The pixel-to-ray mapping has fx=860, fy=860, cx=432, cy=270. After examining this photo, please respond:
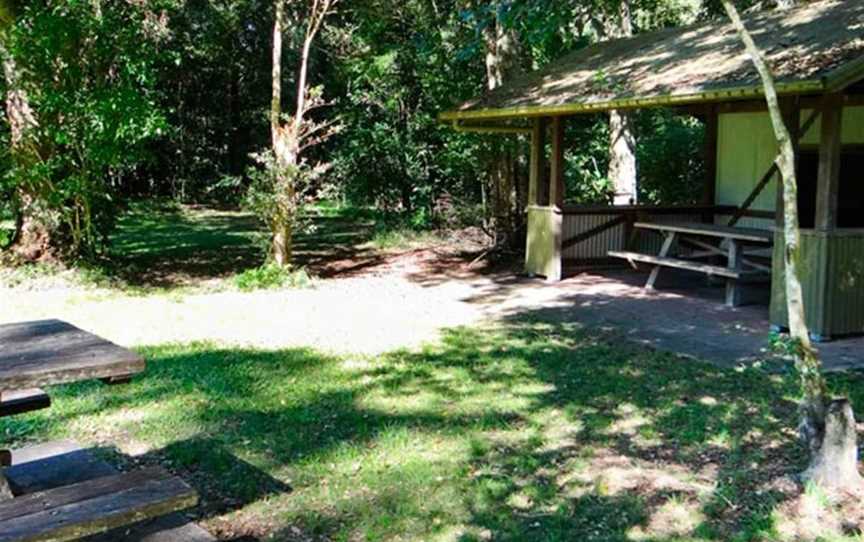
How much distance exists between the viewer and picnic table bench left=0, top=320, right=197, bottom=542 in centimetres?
305

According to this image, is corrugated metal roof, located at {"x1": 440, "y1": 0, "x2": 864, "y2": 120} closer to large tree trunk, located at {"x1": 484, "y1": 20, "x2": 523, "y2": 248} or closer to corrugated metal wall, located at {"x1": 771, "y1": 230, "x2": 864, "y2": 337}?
large tree trunk, located at {"x1": 484, "y1": 20, "x2": 523, "y2": 248}

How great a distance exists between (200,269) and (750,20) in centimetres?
887

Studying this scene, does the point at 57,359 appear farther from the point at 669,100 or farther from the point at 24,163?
the point at 24,163

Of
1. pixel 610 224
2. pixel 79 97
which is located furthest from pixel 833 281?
pixel 79 97

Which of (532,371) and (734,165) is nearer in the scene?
(532,371)

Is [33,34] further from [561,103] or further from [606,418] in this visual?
[606,418]

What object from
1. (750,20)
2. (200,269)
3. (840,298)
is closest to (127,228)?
(200,269)

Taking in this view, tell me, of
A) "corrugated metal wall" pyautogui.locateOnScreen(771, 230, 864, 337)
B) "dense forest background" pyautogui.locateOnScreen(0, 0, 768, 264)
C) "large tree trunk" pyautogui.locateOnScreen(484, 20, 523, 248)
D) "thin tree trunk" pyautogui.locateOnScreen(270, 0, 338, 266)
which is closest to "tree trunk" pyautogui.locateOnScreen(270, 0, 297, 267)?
"thin tree trunk" pyautogui.locateOnScreen(270, 0, 338, 266)

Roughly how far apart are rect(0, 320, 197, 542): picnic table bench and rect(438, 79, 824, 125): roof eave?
5787mm

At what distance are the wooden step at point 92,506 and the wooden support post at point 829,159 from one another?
248 inches

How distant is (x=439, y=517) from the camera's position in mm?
4027

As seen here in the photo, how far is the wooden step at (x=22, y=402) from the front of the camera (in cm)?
404

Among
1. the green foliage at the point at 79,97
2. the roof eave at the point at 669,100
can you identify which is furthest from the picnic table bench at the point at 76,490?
the green foliage at the point at 79,97

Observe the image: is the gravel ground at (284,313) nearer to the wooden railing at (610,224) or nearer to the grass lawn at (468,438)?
the grass lawn at (468,438)
